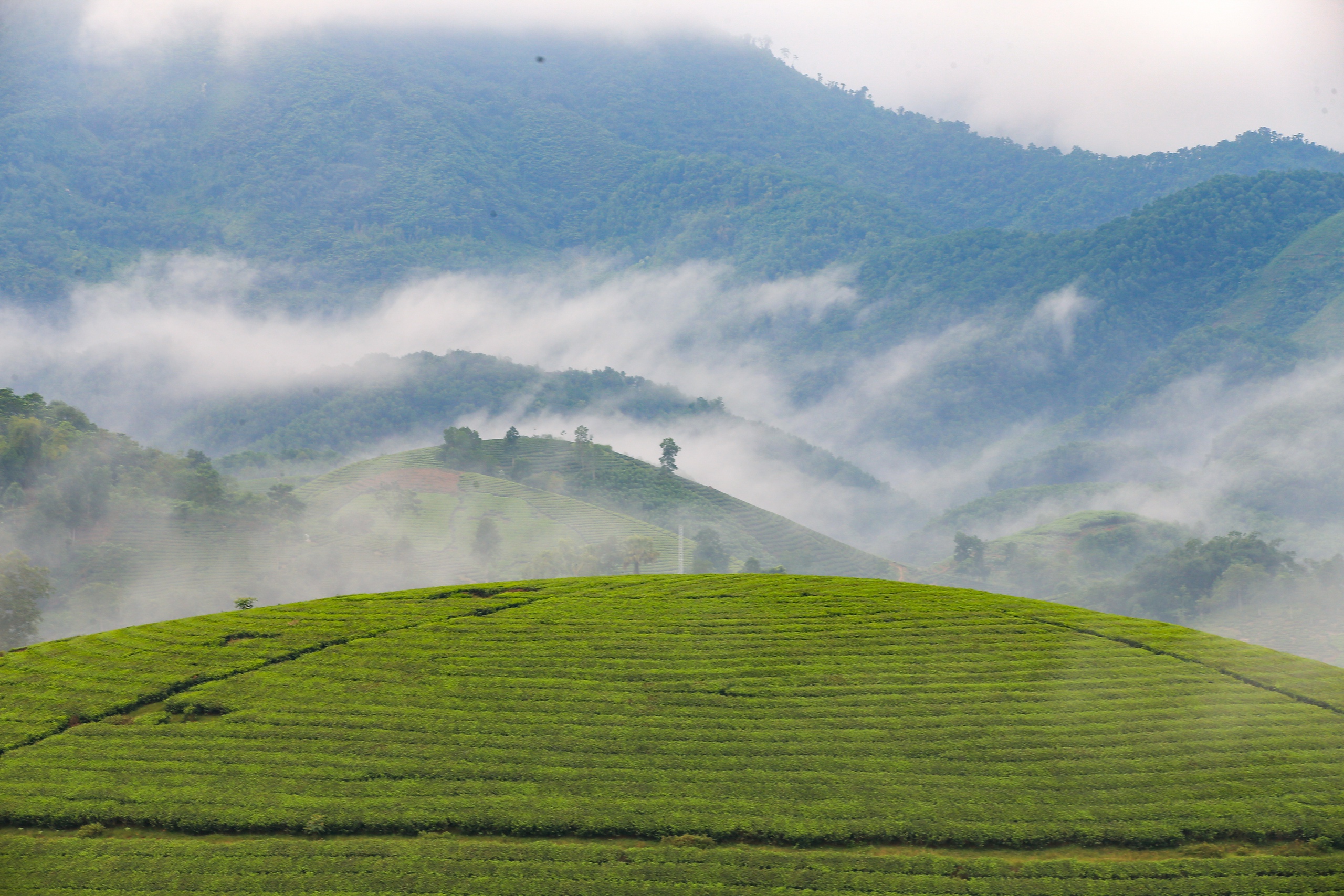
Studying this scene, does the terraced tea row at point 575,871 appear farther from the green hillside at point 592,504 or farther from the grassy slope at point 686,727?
the green hillside at point 592,504

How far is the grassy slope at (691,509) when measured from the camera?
542ft

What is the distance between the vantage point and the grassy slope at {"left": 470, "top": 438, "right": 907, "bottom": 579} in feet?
542

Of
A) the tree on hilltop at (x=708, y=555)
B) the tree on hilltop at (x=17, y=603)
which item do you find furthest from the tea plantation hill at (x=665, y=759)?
the tree on hilltop at (x=708, y=555)

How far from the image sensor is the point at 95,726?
32.5 metres

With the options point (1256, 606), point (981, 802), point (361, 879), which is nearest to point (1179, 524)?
point (1256, 606)

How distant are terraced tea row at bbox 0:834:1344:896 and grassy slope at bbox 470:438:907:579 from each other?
130774 mm

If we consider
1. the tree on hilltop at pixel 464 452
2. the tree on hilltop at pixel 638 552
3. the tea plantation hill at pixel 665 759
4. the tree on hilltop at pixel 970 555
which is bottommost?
the tea plantation hill at pixel 665 759

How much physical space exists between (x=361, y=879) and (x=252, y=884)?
3021 mm

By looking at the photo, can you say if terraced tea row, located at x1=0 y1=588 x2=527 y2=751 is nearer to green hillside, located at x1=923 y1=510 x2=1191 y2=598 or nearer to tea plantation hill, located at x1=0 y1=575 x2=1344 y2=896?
tea plantation hill, located at x1=0 y1=575 x2=1344 y2=896

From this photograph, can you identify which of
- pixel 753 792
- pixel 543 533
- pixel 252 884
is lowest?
pixel 252 884

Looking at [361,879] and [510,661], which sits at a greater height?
[510,661]

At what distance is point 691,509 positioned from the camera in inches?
6791

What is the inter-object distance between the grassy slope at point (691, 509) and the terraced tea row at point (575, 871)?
131m

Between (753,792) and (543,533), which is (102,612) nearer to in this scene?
(543,533)
